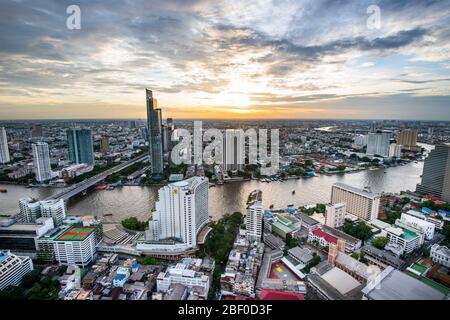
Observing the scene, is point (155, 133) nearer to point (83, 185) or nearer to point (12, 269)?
point (83, 185)

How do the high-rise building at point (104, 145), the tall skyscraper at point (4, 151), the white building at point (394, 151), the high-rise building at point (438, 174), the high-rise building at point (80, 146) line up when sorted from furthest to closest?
the high-rise building at point (104, 145) → the white building at point (394, 151) → the high-rise building at point (80, 146) → the tall skyscraper at point (4, 151) → the high-rise building at point (438, 174)

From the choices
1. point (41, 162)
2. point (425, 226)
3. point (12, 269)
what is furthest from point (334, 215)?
point (41, 162)

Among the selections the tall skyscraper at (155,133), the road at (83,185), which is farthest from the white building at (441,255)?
the road at (83,185)

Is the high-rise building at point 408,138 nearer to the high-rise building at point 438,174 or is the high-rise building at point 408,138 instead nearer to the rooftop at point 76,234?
the high-rise building at point 438,174

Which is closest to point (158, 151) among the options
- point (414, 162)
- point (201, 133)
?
point (201, 133)

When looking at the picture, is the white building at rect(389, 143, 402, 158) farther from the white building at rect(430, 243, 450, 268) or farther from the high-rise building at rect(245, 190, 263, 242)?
the high-rise building at rect(245, 190, 263, 242)

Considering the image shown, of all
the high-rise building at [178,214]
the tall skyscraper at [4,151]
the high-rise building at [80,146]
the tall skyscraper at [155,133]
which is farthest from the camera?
the high-rise building at [80,146]

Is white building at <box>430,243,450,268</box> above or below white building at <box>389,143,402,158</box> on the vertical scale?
below

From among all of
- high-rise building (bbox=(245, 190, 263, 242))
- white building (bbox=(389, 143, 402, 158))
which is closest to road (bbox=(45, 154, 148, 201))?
high-rise building (bbox=(245, 190, 263, 242))
